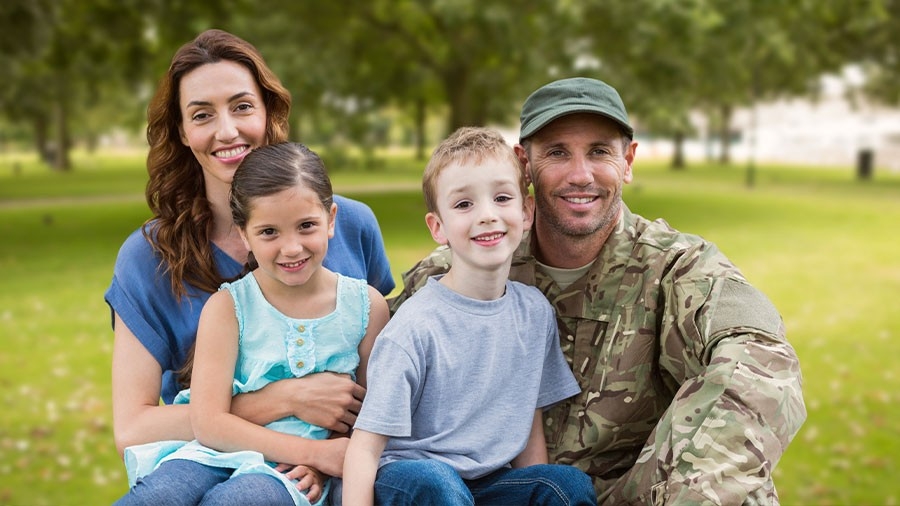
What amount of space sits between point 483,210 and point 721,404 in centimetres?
90

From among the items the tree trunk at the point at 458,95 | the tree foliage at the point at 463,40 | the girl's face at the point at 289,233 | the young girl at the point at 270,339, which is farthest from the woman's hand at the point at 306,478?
the tree trunk at the point at 458,95

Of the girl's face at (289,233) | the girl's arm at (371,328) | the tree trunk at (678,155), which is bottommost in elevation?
the tree trunk at (678,155)

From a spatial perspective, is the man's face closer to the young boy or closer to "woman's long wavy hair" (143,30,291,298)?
the young boy

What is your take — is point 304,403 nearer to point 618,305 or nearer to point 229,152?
point 229,152

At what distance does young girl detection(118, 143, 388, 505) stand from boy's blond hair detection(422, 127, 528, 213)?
327 millimetres

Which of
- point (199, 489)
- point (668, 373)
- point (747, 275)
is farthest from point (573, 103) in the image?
point (747, 275)

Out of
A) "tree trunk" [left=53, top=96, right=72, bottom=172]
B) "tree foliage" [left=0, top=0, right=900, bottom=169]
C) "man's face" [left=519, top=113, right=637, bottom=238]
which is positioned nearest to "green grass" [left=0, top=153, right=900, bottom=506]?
"tree foliage" [left=0, top=0, right=900, bottom=169]

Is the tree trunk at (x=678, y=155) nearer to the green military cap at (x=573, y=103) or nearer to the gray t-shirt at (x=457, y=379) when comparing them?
the green military cap at (x=573, y=103)

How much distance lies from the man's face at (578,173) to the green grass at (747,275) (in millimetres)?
→ 4401

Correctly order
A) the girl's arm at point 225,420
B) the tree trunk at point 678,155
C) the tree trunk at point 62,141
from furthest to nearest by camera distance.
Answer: the tree trunk at point 678,155 < the tree trunk at point 62,141 < the girl's arm at point 225,420

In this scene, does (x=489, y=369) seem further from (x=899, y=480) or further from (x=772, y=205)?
(x=772, y=205)

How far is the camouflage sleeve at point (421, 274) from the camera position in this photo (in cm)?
351

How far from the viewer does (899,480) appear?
710cm

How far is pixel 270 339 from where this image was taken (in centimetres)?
297
